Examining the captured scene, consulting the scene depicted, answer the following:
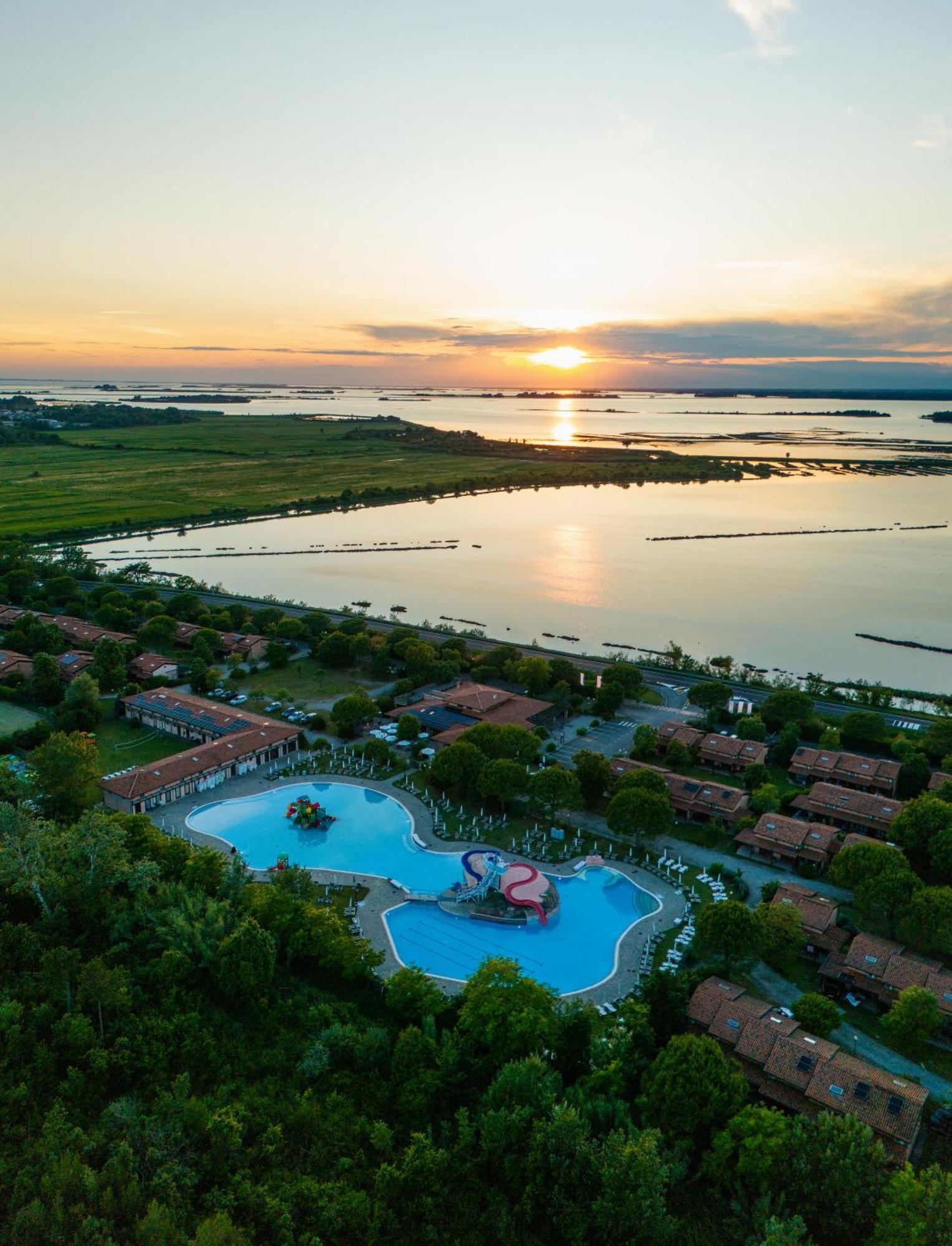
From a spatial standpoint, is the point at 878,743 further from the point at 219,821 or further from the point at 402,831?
the point at 219,821

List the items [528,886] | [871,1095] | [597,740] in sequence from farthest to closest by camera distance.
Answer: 1. [597,740]
2. [528,886]
3. [871,1095]

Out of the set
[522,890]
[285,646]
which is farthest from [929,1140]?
[285,646]

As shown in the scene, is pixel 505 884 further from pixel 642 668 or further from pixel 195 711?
pixel 642 668

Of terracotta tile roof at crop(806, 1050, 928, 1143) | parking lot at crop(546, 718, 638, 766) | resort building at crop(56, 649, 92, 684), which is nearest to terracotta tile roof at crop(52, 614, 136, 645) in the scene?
resort building at crop(56, 649, 92, 684)

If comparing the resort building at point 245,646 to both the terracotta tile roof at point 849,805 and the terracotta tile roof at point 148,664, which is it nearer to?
the terracotta tile roof at point 148,664

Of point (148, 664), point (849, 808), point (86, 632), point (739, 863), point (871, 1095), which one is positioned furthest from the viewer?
point (86, 632)

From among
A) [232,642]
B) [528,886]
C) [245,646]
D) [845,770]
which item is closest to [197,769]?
[528,886]

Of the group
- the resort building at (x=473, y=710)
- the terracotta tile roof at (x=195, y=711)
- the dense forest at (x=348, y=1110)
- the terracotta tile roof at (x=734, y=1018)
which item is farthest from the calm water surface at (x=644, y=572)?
the dense forest at (x=348, y=1110)
